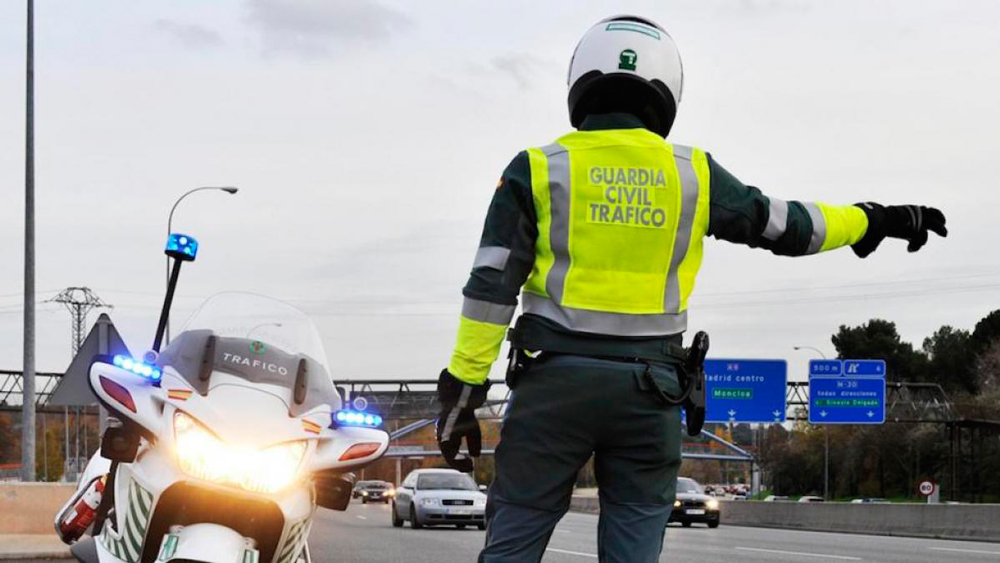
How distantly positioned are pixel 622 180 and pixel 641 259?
0.23m

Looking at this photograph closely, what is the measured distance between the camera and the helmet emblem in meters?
4.41

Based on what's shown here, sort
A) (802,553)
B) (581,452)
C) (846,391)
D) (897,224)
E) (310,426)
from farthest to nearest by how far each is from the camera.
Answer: (846,391), (802,553), (310,426), (897,224), (581,452)

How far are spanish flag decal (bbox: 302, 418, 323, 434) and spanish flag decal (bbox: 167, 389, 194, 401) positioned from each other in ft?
1.26

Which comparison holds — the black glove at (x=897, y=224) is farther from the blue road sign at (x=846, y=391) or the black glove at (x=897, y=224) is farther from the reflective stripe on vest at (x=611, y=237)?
the blue road sign at (x=846, y=391)

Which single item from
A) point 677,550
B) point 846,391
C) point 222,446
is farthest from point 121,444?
point 846,391

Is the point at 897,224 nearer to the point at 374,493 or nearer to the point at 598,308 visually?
the point at 598,308

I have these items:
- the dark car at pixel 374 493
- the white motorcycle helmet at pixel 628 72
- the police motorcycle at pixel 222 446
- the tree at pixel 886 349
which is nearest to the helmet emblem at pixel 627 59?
the white motorcycle helmet at pixel 628 72

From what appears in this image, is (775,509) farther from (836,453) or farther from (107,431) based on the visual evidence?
(836,453)

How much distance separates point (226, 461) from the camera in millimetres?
4730

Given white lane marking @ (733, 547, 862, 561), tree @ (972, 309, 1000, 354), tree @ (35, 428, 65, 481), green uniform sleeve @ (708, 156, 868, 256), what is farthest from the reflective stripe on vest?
tree @ (35, 428, 65, 481)

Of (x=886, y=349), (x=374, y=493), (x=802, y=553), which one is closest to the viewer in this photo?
(x=802, y=553)

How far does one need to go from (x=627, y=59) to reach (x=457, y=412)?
1.15 metres

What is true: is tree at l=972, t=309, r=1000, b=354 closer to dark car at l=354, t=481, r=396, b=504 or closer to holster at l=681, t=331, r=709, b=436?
dark car at l=354, t=481, r=396, b=504

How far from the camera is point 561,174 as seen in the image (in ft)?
13.9
